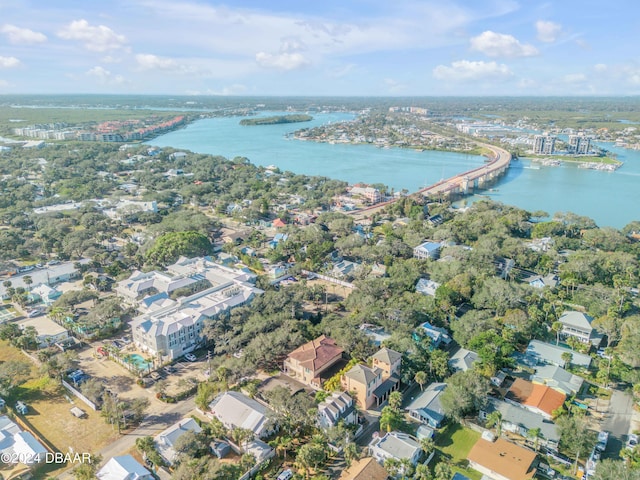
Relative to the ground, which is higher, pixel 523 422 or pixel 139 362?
pixel 523 422

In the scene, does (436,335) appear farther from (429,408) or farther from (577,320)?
(577,320)

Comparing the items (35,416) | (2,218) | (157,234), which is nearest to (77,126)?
(2,218)

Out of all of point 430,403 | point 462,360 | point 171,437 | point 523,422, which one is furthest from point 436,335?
point 171,437

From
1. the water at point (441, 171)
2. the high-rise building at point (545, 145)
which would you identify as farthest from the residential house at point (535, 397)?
the high-rise building at point (545, 145)

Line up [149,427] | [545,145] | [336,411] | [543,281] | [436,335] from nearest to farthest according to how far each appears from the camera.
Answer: [336,411], [149,427], [436,335], [543,281], [545,145]

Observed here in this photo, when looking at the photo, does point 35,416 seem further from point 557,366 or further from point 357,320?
point 557,366

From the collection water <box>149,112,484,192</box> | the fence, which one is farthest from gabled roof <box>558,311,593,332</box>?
water <box>149,112,484,192</box>
